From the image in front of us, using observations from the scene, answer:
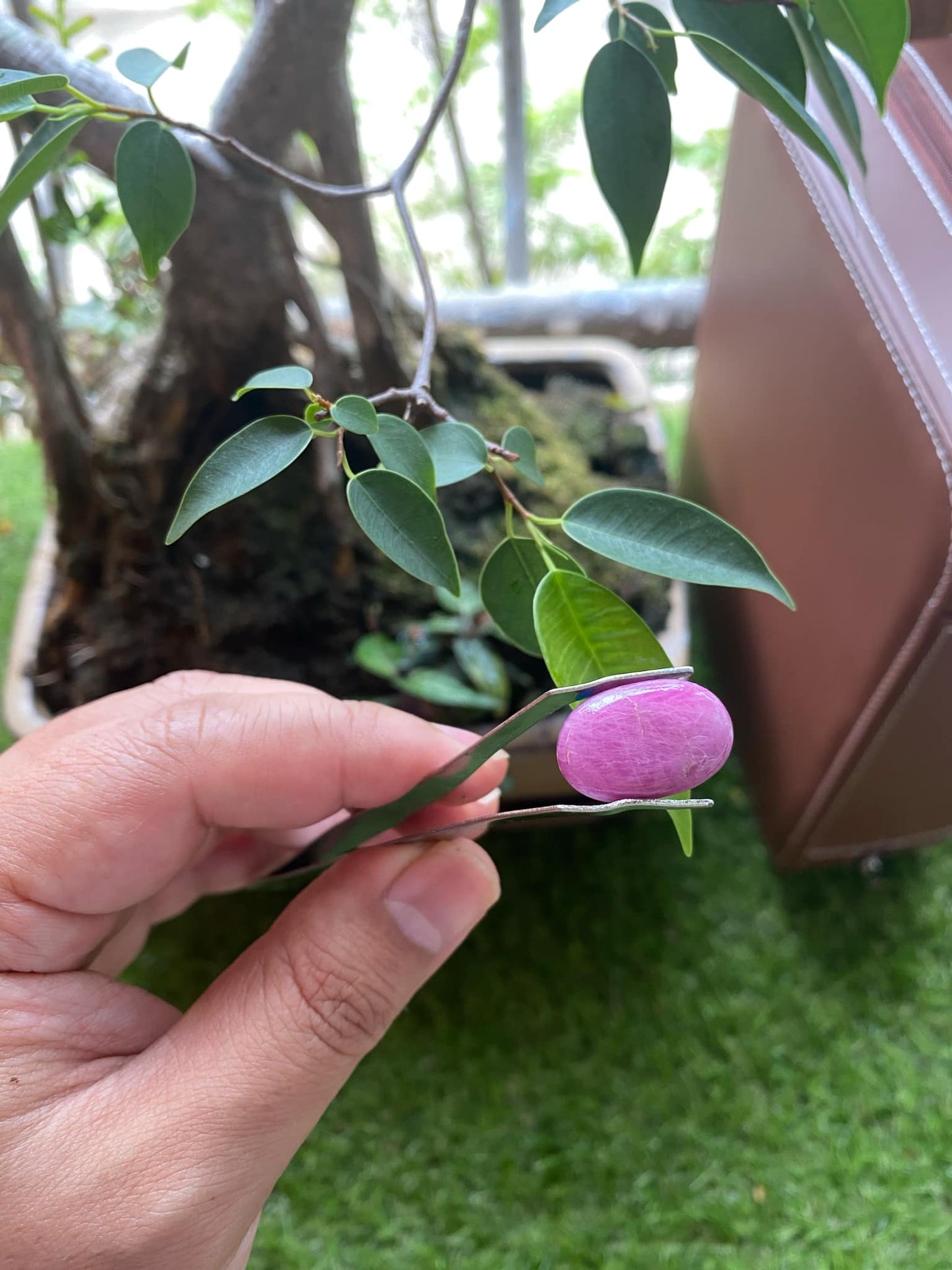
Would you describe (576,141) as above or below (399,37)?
below

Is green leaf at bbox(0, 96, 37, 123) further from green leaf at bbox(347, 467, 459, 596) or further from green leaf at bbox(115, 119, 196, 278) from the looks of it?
green leaf at bbox(347, 467, 459, 596)

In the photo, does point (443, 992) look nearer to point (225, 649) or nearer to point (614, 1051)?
point (614, 1051)

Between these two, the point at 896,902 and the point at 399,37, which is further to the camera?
the point at 399,37

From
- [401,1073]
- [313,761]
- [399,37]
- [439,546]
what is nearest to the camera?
[439,546]

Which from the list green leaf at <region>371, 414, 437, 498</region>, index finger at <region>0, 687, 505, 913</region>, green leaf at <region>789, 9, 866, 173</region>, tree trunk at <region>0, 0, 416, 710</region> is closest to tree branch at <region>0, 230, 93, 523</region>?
tree trunk at <region>0, 0, 416, 710</region>

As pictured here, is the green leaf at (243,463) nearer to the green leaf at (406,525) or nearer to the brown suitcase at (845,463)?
the green leaf at (406,525)

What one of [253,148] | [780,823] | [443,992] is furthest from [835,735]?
[253,148]

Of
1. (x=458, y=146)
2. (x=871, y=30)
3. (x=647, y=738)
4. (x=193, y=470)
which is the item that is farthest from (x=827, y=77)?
(x=458, y=146)
